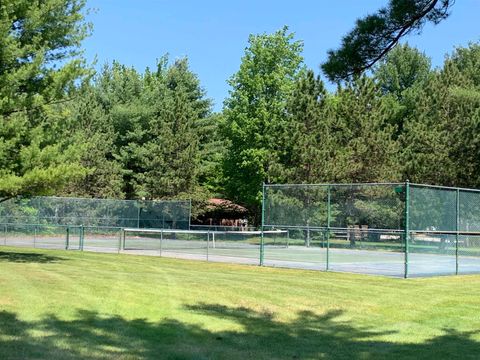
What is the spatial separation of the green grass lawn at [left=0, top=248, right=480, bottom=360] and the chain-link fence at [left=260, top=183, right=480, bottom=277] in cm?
303

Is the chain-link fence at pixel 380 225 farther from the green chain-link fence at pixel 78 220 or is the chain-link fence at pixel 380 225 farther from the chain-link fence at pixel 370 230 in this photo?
the green chain-link fence at pixel 78 220

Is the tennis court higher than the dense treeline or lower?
lower

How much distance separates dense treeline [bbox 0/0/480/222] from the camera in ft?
65.5

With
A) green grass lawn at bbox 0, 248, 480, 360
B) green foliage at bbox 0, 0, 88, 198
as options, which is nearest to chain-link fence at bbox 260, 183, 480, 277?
green grass lawn at bbox 0, 248, 480, 360

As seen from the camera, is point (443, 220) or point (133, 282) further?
point (443, 220)

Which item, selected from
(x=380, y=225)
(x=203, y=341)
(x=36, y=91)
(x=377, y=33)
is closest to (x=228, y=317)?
(x=203, y=341)

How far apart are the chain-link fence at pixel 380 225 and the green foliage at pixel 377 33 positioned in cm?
949

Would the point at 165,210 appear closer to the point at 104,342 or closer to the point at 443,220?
the point at 443,220

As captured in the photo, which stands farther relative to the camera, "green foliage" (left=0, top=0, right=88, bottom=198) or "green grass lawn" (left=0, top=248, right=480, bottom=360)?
"green foliage" (left=0, top=0, right=88, bottom=198)

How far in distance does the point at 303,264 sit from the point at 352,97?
21646 millimetres

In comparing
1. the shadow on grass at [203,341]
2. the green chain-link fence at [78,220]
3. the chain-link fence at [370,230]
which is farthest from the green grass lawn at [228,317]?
the green chain-link fence at [78,220]

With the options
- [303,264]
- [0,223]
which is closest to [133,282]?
[303,264]

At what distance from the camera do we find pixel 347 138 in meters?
39.6

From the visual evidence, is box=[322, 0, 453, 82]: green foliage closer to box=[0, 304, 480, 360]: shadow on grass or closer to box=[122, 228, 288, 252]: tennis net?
box=[0, 304, 480, 360]: shadow on grass
